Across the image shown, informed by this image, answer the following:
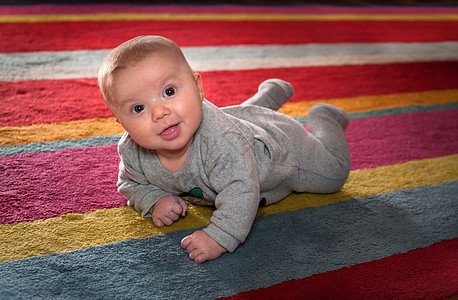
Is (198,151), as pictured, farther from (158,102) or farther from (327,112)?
(327,112)

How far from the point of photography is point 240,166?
0.77 meters

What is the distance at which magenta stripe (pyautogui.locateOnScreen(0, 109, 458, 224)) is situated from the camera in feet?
2.75

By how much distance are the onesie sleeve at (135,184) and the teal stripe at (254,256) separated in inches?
3.3

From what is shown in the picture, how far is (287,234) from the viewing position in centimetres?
81

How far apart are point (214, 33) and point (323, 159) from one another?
1007 millimetres

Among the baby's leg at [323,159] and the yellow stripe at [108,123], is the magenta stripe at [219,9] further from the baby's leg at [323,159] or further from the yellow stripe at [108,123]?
the baby's leg at [323,159]

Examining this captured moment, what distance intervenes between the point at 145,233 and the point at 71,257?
0.13 metres

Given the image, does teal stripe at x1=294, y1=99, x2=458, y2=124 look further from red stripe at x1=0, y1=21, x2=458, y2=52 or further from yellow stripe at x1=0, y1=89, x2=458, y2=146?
red stripe at x1=0, y1=21, x2=458, y2=52

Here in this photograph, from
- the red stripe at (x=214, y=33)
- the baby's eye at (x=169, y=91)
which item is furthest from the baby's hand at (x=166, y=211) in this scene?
the red stripe at (x=214, y=33)

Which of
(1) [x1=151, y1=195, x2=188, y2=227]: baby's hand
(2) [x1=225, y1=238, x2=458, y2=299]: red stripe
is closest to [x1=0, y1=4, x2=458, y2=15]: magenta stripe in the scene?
(1) [x1=151, y1=195, x2=188, y2=227]: baby's hand

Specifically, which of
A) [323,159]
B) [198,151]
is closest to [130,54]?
[198,151]

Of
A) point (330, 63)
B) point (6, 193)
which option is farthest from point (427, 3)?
point (6, 193)

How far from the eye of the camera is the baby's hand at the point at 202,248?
0.73m

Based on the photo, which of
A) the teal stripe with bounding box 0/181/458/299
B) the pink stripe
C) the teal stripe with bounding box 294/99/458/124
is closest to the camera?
the teal stripe with bounding box 0/181/458/299
